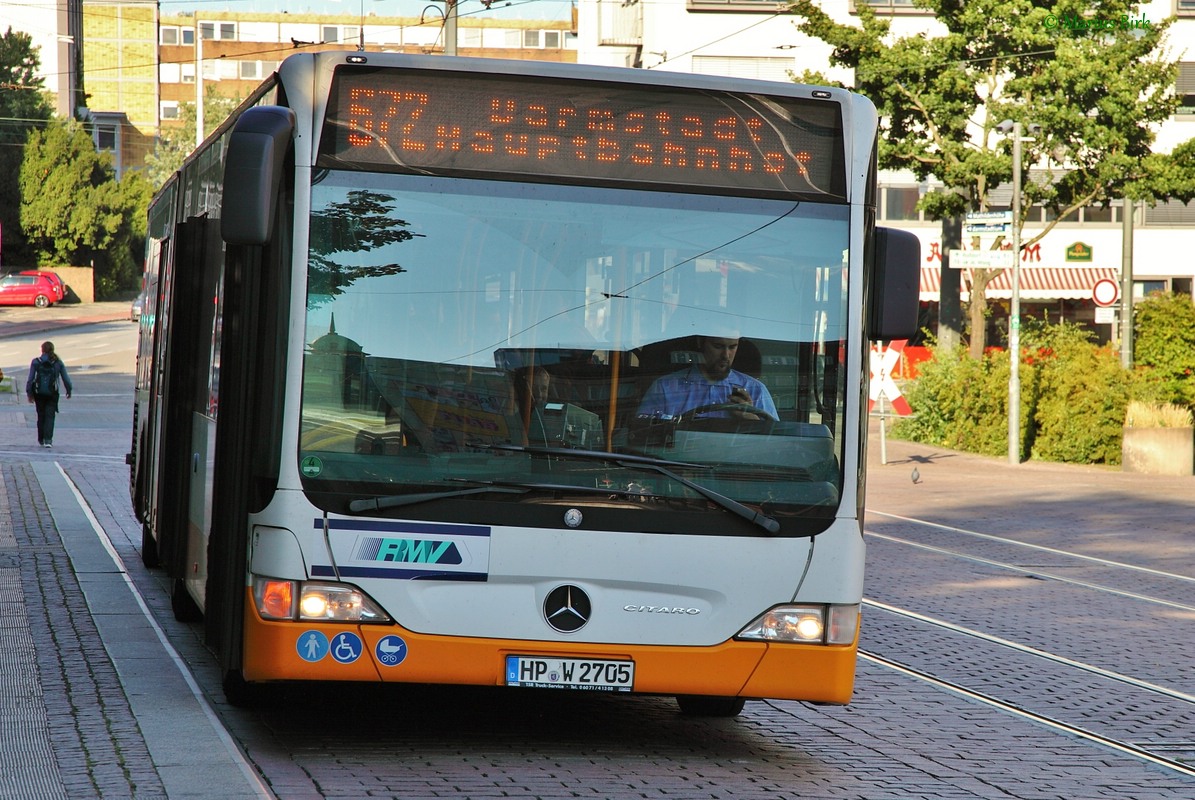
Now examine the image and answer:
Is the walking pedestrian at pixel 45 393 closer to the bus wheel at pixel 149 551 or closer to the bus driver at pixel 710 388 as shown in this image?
the bus wheel at pixel 149 551

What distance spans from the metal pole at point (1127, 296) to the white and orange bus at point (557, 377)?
2319 cm

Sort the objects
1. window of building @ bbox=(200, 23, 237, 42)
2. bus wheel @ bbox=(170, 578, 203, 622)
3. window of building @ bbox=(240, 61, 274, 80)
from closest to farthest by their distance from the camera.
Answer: bus wheel @ bbox=(170, 578, 203, 622)
window of building @ bbox=(200, 23, 237, 42)
window of building @ bbox=(240, 61, 274, 80)

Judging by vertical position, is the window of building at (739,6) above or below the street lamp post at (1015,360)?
above

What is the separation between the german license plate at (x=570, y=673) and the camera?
245 inches

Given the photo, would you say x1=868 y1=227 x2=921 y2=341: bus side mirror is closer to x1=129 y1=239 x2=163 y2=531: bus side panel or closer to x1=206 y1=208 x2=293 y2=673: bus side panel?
x1=206 y1=208 x2=293 y2=673: bus side panel

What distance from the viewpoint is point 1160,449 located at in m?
25.8

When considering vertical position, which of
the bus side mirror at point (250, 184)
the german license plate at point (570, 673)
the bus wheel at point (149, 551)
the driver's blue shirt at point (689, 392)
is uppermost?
the bus side mirror at point (250, 184)

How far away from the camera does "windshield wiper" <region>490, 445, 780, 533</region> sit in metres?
6.20

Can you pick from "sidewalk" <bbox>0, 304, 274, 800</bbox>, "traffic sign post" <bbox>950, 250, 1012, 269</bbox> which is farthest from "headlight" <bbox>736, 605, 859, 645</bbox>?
"traffic sign post" <bbox>950, 250, 1012, 269</bbox>

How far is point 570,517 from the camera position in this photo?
6.20 m

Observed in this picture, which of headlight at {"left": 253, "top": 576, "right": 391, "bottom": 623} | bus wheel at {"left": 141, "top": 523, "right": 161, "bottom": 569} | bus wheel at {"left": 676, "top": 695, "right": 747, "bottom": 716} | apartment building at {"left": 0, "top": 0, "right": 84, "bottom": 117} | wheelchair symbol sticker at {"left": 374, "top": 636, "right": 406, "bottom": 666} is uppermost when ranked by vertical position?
apartment building at {"left": 0, "top": 0, "right": 84, "bottom": 117}

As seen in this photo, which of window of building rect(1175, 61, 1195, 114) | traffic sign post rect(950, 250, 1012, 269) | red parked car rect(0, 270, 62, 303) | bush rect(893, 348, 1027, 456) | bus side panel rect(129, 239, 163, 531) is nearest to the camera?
bus side panel rect(129, 239, 163, 531)

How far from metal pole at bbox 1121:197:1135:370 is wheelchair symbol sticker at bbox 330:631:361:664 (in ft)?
79.2

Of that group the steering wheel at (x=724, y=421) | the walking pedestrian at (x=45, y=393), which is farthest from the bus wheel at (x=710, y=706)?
the walking pedestrian at (x=45, y=393)
